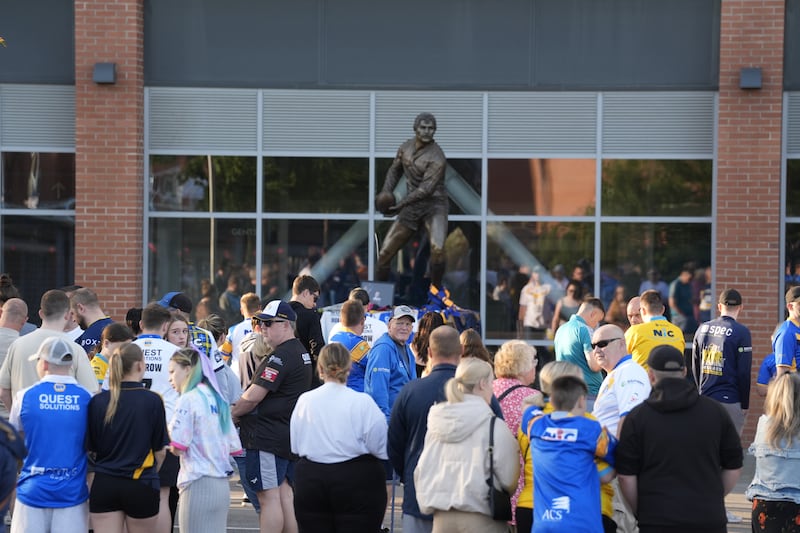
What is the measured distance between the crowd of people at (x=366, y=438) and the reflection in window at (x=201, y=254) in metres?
6.28

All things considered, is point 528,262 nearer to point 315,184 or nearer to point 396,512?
point 315,184

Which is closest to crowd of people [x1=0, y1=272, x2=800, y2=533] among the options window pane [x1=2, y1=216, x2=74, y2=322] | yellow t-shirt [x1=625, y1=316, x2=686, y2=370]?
yellow t-shirt [x1=625, y1=316, x2=686, y2=370]

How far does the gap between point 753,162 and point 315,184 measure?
575 cm

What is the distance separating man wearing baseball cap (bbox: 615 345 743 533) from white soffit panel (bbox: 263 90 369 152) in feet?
31.1

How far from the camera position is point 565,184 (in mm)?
14531

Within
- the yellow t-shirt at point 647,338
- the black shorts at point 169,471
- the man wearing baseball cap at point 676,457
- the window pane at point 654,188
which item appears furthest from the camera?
the window pane at point 654,188

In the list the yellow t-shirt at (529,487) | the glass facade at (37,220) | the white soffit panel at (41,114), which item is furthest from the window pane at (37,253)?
the yellow t-shirt at (529,487)

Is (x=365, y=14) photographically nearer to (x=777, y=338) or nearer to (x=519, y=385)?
(x=777, y=338)

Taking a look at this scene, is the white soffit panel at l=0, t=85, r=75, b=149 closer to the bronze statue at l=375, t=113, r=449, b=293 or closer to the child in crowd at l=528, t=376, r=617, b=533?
the bronze statue at l=375, t=113, r=449, b=293

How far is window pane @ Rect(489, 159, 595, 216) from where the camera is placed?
1454 cm

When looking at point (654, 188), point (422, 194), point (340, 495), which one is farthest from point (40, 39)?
point (340, 495)

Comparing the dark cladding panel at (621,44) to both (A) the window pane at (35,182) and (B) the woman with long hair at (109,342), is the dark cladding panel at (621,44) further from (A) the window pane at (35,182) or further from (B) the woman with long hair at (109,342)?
(B) the woman with long hair at (109,342)

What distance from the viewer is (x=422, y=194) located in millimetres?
12398

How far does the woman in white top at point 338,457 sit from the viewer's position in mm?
6496
